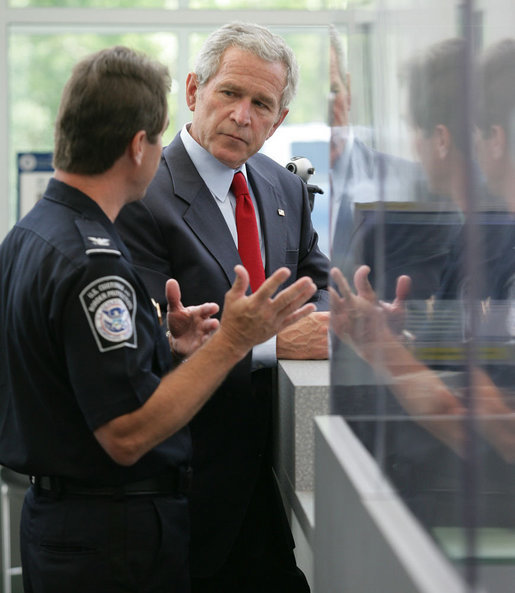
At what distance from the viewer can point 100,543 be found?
1543 mm

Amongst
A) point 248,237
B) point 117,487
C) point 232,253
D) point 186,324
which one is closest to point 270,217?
point 248,237

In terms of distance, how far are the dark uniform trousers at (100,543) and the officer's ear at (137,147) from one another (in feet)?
1.88

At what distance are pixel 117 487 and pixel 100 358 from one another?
282 mm

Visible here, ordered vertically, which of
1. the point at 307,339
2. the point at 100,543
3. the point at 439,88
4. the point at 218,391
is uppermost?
the point at 439,88

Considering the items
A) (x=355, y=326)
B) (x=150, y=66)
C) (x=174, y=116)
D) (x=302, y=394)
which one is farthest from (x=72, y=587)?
(x=174, y=116)

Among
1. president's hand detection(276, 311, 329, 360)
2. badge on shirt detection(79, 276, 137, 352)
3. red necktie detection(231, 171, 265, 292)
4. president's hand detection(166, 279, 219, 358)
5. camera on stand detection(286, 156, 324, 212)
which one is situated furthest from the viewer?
camera on stand detection(286, 156, 324, 212)

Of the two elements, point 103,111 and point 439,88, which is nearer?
point 439,88

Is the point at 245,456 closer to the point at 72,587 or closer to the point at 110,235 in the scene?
the point at 72,587

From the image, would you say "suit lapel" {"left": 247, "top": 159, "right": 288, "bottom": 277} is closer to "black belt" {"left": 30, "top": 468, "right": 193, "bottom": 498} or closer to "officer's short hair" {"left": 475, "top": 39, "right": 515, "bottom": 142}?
"black belt" {"left": 30, "top": 468, "right": 193, "bottom": 498}

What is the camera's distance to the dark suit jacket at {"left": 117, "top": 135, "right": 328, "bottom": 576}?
2.00 meters

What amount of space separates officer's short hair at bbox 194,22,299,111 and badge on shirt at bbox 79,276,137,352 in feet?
3.18

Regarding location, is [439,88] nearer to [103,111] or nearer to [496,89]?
[496,89]

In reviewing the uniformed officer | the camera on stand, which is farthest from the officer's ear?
the camera on stand

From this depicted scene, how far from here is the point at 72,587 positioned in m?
1.54
